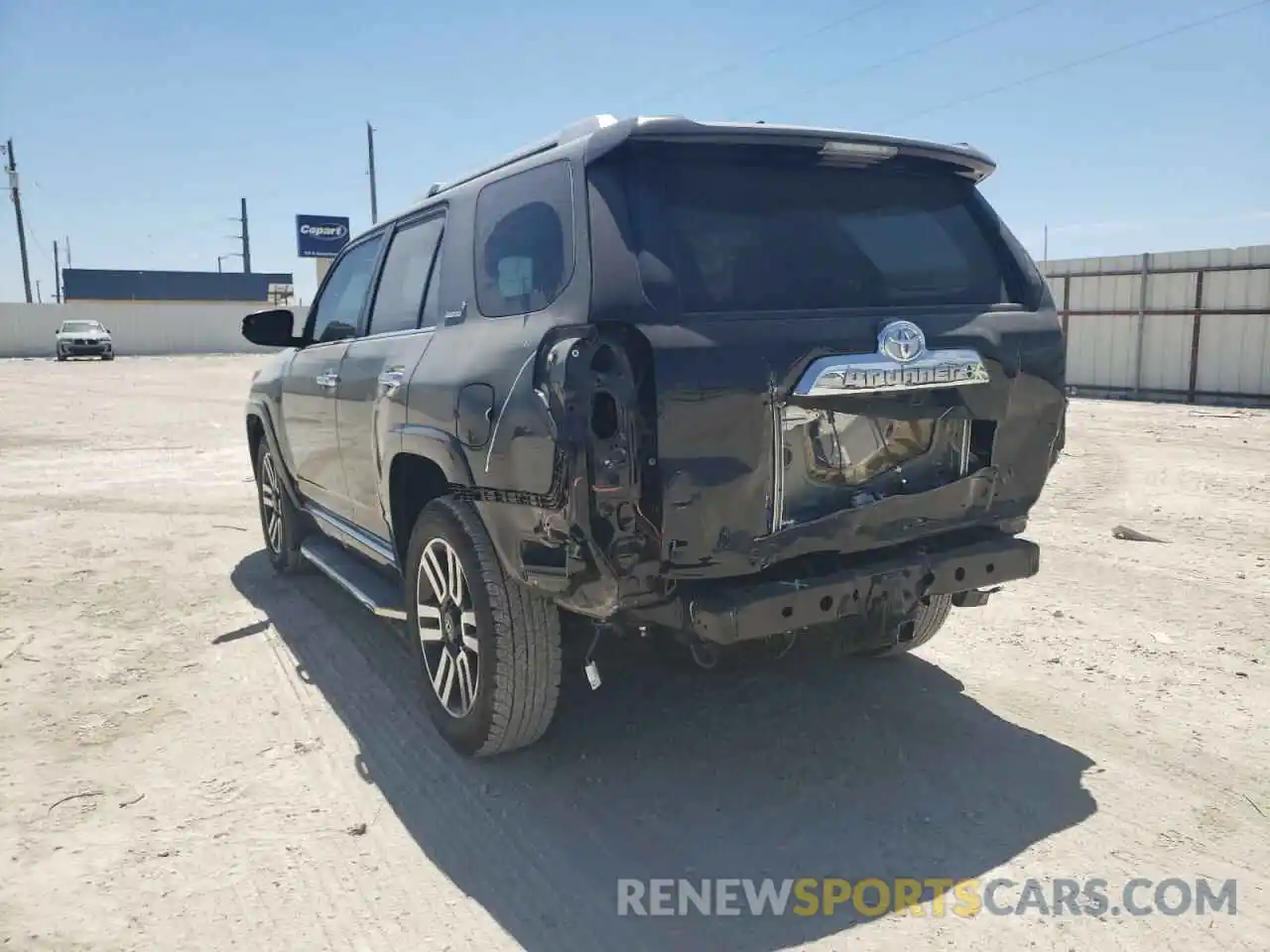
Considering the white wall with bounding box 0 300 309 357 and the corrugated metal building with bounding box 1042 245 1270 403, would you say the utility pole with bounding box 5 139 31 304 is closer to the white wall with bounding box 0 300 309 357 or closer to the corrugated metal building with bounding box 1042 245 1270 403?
the white wall with bounding box 0 300 309 357

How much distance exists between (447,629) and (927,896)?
180 centimetres

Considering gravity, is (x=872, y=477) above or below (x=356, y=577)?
above

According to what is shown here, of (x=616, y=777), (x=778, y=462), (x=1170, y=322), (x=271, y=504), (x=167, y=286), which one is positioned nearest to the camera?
(x=778, y=462)

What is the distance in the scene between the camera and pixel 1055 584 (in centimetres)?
550

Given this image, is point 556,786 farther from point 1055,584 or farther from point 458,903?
point 1055,584

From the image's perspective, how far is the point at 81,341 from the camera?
127 ft

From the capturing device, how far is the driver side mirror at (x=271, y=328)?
204 inches

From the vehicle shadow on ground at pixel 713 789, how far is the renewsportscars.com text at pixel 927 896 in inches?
1.7

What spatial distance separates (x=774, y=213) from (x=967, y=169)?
3.07 ft

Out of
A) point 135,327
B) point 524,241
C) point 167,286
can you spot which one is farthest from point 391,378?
point 167,286

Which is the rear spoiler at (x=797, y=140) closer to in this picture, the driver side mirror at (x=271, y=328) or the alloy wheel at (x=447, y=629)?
the alloy wheel at (x=447, y=629)

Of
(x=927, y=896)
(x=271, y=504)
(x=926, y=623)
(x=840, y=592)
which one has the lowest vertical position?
(x=927, y=896)

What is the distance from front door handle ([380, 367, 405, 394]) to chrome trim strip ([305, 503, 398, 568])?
698 mm

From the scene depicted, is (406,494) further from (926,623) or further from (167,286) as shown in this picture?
(167,286)
